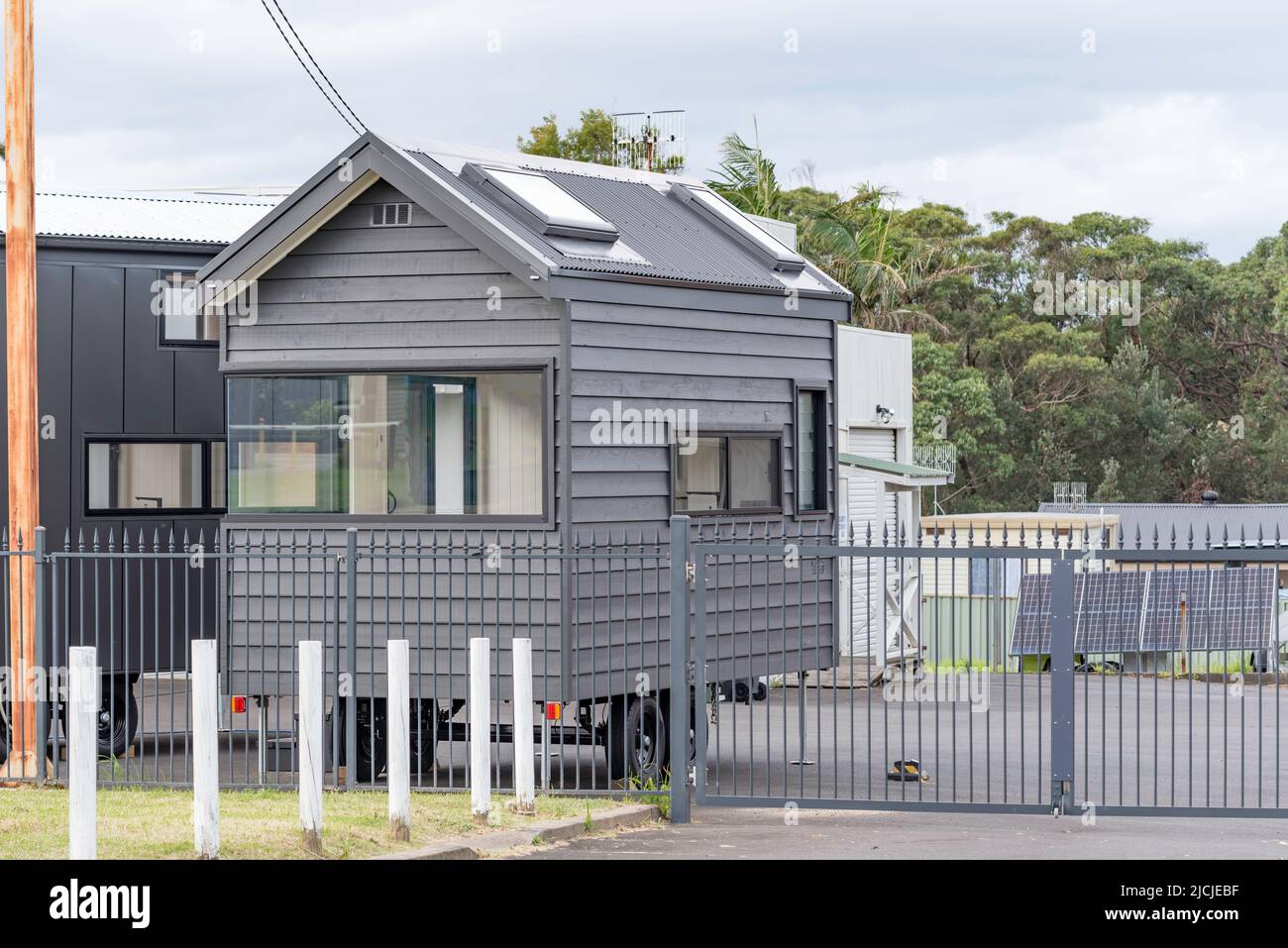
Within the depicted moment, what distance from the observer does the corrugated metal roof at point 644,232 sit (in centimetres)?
1320

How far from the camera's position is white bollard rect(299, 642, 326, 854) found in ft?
31.6

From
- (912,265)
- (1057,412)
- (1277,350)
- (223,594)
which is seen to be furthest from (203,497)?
(1277,350)

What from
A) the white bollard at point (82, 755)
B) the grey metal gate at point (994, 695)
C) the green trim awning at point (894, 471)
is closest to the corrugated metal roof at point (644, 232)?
the grey metal gate at point (994, 695)

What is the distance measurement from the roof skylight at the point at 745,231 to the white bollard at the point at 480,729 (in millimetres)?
5369

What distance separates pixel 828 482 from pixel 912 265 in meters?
32.4

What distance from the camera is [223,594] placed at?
541 inches

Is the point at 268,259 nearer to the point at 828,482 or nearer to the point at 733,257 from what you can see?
the point at 733,257

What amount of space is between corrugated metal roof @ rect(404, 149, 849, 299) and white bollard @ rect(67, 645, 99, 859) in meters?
4.92

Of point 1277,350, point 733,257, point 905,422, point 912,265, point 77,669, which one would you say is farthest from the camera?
point 1277,350

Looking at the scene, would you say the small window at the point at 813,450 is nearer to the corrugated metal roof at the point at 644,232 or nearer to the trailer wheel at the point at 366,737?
the corrugated metal roof at the point at 644,232

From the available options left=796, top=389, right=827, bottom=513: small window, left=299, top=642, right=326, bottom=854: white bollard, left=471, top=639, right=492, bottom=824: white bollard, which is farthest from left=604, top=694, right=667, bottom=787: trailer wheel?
left=299, top=642, right=326, bottom=854: white bollard

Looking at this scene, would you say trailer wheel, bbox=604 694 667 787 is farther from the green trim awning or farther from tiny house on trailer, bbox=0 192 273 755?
the green trim awning

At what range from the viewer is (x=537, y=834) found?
10.7 m

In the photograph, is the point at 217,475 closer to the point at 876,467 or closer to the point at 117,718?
the point at 117,718
